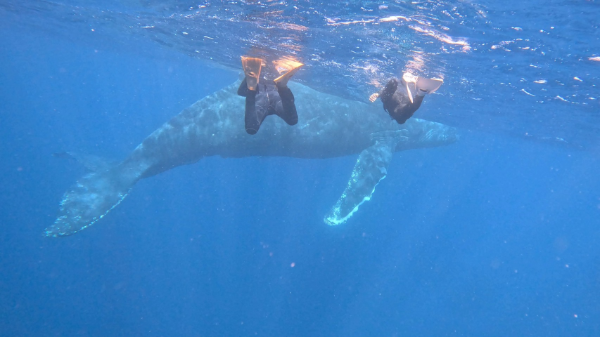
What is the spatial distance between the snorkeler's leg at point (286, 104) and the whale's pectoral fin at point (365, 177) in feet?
19.8

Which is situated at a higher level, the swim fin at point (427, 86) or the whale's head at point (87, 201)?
the swim fin at point (427, 86)

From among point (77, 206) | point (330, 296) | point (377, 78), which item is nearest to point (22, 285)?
point (77, 206)

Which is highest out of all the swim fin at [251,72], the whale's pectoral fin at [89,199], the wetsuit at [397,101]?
the swim fin at [251,72]

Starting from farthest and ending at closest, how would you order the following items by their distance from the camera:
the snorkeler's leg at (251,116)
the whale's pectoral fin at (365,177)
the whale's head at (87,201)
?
the whale's pectoral fin at (365,177)
the whale's head at (87,201)
the snorkeler's leg at (251,116)

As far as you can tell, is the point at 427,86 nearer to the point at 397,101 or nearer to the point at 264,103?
the point at 397,101

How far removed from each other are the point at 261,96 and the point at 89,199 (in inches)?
345

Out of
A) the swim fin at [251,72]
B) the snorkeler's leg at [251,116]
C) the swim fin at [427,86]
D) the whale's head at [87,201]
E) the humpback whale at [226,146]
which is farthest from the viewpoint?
the humpback whale at [226,146]

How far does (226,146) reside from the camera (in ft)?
41.8

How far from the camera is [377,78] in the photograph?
17.6 m

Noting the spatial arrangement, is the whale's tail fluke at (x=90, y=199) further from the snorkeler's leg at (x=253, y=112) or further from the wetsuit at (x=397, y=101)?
the wetsuit at (x=397, y=101)

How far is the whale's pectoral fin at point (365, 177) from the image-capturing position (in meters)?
12.1

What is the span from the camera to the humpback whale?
11.8 meters

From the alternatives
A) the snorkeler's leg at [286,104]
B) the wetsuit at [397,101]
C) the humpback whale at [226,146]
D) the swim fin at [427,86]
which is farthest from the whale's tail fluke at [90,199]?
the swim fin at [427,86]

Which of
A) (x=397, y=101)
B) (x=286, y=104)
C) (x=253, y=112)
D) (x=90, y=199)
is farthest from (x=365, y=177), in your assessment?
(x=90, y=199)
